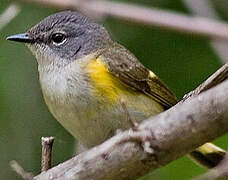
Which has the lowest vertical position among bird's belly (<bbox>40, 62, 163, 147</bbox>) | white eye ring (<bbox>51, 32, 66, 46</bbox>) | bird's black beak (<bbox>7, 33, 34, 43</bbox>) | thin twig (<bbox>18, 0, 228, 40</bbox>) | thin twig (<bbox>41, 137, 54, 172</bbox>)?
bird's belly (<bbox>40, 62, 163, 147</bbox>)

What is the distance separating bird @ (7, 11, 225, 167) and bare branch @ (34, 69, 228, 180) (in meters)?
1.05

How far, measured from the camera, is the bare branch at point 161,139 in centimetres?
188

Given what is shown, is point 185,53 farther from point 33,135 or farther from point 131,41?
point 33,135

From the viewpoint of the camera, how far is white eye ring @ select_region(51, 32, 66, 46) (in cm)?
384

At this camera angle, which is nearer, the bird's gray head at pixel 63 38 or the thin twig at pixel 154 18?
the thin twig at pixel 154 18

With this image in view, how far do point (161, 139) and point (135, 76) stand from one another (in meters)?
1.72

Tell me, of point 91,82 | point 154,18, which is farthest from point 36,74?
point 154,18

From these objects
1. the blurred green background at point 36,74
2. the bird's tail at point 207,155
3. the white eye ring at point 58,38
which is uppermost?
the white eye ring at point 58,38

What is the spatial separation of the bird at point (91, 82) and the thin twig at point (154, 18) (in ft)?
1.46

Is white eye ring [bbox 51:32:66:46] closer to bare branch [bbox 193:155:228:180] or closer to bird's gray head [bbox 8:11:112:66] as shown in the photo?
bird's gray head [bbox 8:11:112:66]

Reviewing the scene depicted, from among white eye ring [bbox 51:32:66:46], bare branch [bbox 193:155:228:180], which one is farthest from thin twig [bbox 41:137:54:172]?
white eye ring [bbox 51:32:66:46]

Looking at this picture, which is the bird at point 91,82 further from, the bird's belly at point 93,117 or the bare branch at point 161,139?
the bare branch at point 161,139

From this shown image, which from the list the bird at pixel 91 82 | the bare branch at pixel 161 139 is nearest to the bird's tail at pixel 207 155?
the bird at pixel 91 82

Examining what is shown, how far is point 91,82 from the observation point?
3361 millimetres
